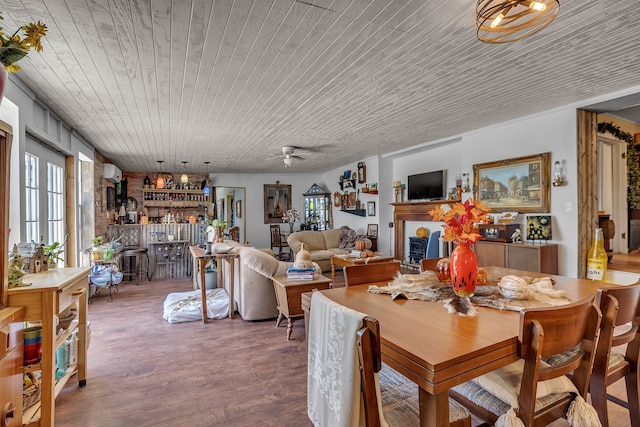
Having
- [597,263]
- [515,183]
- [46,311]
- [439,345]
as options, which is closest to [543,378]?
[439,345]

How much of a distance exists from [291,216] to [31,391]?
751cm

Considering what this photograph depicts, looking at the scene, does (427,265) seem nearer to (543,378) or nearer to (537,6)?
(543,378)

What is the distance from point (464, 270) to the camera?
5.30 feet

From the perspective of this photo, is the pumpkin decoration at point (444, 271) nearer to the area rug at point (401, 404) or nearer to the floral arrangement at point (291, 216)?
the area rug at point (401, 404)

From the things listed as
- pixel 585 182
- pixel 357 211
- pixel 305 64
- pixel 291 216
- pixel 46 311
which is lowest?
pixel 46 311

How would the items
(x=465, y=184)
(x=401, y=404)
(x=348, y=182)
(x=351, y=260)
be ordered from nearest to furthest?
(x=401, y=404) < (x=465, y=184) < (x=351, y=260) < (x=348, y=182)

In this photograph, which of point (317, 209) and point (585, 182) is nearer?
point (585, 182)

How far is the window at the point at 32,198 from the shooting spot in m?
3.07

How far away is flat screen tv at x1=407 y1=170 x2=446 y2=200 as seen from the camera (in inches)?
228

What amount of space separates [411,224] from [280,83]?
4.58 metres

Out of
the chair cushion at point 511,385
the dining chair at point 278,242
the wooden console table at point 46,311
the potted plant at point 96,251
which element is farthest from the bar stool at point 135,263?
the chair cushion at point 511,385

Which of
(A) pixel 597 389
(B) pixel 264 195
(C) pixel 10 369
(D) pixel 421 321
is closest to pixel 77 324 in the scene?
(C) pixel 10 369

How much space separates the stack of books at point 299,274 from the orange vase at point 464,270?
1.86 metres

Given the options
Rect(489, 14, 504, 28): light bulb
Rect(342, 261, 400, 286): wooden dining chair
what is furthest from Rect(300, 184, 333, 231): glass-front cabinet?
Rect(489, 14, 504, 28): light bulb
